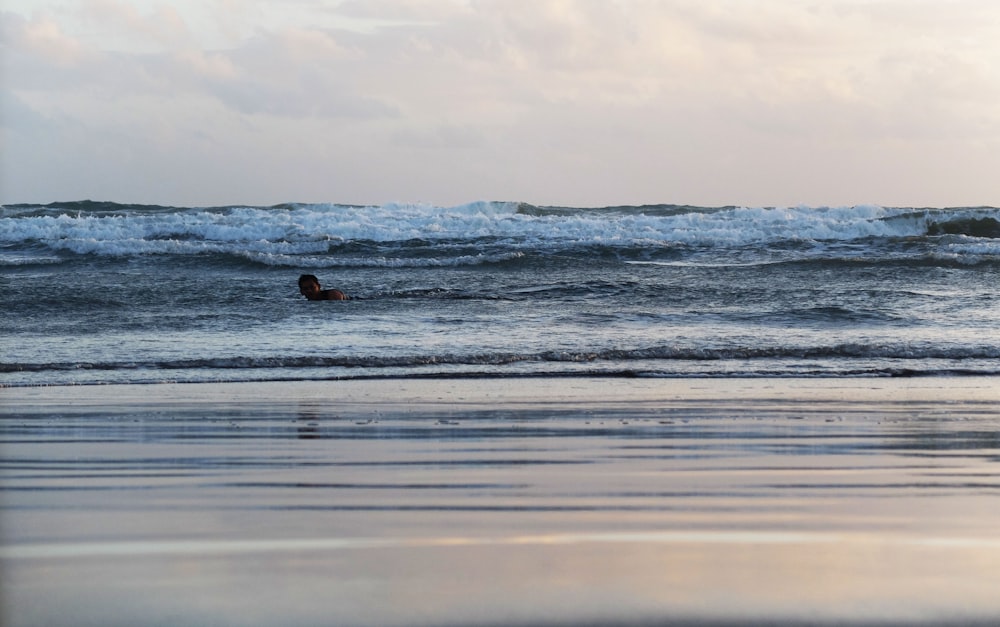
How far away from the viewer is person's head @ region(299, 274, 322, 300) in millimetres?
12562

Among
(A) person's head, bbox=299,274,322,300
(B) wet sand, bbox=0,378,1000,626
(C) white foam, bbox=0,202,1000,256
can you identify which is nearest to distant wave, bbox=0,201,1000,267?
(C) white foam, bbox=0,202,1000,256

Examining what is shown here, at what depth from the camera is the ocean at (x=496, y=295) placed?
316 inches

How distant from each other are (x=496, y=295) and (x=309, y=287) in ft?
6.90

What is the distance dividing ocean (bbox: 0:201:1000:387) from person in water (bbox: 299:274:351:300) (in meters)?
0.44

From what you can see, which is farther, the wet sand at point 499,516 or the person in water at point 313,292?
the person in water at point 313,292

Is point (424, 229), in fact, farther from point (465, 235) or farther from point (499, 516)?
point (499, 516)

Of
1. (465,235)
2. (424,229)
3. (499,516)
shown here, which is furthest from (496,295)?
(424,229)

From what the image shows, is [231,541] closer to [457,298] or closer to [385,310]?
[385,310]

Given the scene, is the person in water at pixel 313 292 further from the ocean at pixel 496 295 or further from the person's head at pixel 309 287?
the ocean at pixel 496 295

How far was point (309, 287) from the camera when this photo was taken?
12625 millimetres

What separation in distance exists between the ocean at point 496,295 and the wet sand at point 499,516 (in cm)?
252

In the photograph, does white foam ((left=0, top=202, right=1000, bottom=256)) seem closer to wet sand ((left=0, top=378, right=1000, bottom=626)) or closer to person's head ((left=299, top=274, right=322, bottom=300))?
person's head ((left=299, top=274, right=322, bottom=300))

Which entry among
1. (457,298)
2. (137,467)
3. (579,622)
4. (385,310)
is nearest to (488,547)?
(579,622)

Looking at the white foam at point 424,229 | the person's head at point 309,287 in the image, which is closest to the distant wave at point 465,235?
the white foam at point 424,229
